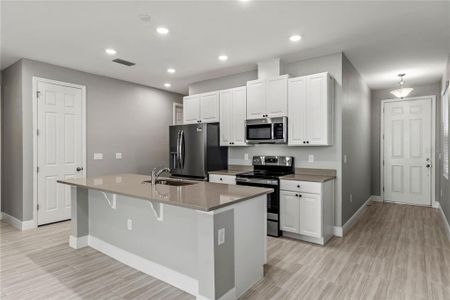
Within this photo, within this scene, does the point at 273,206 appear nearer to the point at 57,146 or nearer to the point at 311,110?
the point at 311,110

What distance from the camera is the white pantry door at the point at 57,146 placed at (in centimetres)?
428

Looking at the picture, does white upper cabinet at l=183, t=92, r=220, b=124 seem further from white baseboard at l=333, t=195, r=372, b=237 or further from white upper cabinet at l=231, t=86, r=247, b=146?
white baseboard at l=333, t=195, r=372, b=237

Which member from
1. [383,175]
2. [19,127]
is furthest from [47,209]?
[383,175]

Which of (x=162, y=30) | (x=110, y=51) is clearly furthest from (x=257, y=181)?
(x=110, y=51)

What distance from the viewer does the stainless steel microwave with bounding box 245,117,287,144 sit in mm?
3973

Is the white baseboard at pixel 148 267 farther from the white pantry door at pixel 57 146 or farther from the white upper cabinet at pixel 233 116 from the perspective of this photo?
the white upper cabinet at pixel 233 116

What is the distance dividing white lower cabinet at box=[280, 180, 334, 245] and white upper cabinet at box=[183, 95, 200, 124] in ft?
7.51

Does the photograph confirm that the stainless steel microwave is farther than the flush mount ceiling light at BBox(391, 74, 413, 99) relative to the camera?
No

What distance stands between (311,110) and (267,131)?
0.75 meters

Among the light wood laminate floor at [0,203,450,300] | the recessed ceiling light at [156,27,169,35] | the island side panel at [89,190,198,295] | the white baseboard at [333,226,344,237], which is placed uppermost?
the recessed ceiling light at [156,27,169,35]

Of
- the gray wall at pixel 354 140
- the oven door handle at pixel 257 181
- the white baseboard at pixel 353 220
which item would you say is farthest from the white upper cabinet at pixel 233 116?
Result: the white baseboard at pixel 353 220

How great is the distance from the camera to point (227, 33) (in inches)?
127

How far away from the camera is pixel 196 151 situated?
4.62 m

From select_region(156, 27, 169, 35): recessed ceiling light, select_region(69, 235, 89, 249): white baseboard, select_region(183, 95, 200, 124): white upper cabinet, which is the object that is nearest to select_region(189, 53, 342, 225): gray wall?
select_region(183, 95, 200, 124): white upper cabinet
